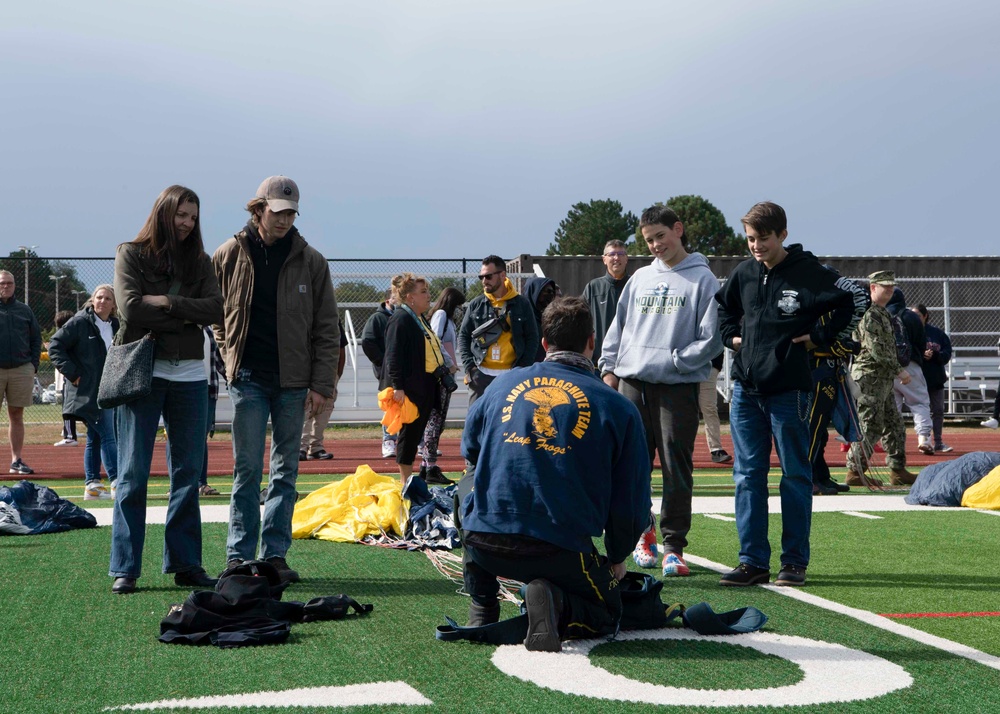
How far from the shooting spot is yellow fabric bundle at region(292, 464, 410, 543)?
7.27 metres

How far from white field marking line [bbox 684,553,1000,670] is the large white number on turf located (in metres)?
0.35

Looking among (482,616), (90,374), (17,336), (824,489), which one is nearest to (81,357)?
(90,374)

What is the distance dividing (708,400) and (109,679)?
11.2 metres

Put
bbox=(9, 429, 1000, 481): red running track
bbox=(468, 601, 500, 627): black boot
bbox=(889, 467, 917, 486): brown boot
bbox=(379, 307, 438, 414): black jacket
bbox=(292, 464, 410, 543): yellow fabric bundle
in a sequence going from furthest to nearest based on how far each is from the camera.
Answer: bbox=(9, 429, 1000, 481): red running track
bbox=(889, 467, 917, 486): brown boot
bbox=(379, 307, 438, 414): black jacket
bbox=(292, 464, 410, 543): yellow fabric bundle
bbox=(468, 601, 500, 627): black boot

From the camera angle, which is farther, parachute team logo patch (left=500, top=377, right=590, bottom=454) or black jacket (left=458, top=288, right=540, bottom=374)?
black jacket (left=458, top=288, right=540, bottom=374)

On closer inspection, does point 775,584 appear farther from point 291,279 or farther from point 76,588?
point 76,588

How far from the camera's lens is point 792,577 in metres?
5.77

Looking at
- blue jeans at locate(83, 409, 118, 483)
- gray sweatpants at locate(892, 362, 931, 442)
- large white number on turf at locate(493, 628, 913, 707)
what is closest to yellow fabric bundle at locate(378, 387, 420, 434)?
blue jeans at locate(83, 409, 118, 483)

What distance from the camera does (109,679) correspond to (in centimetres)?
383

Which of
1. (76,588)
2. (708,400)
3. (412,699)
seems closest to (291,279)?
(76,588)

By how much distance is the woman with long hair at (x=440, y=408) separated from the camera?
1054 cm

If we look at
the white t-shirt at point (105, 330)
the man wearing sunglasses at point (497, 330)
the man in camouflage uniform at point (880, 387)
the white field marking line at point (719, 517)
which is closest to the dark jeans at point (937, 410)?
the man in camouflage uniform at point (880, 387)

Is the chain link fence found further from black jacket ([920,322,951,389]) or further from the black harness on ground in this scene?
the black harness on ground

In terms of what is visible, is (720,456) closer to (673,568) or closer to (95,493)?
(95,493)
